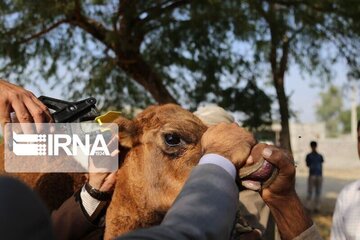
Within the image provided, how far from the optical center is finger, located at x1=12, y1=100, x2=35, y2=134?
7.29 feet

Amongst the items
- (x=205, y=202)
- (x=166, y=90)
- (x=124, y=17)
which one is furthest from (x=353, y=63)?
(x=205, y=202)

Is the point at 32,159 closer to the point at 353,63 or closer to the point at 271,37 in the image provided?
the point at 271,37

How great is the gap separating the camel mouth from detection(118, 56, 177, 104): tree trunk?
7532mm

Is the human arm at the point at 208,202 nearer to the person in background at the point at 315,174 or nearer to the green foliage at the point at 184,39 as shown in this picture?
the green foliage at the point at 184,39

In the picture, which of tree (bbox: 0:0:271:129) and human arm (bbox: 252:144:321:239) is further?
tree (bbox: 0:0:271:129)

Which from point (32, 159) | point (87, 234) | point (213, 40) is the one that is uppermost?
point (213, 40)

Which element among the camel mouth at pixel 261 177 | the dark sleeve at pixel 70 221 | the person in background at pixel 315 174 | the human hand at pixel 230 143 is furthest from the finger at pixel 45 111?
the person in background at pixel 315 174

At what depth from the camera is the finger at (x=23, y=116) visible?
87.4 inches

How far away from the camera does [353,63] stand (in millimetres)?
9680

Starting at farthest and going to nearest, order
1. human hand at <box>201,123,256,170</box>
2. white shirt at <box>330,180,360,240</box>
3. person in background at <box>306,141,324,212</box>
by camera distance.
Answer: person in background at <box>306,141,324,212</box>
white shirt at <box>330,180,360,240</box>
human hand at <box>201,123,256,170</box>

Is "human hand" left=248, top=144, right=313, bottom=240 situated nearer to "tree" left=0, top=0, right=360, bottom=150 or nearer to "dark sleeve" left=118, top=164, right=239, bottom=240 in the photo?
"dark sleeve" left=118, top=164, right=239, bottom=240

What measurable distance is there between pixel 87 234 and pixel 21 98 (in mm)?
846

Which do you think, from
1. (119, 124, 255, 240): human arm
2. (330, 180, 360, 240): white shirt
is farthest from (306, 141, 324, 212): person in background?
(119, 124, 255, 240): human arm

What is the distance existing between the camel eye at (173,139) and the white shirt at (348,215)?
125 cm
